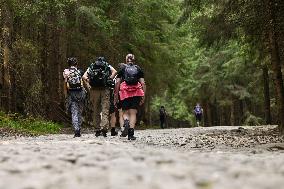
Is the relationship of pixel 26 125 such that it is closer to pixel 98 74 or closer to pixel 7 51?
pixel 7 51

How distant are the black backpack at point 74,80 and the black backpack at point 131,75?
6.74ft

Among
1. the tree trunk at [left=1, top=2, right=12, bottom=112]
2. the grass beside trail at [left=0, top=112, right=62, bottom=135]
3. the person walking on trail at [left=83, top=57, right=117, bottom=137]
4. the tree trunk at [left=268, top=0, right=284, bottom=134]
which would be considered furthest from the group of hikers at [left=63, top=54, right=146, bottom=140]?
the tree trunk at [left=1, top=2, right=12, bottom=112]

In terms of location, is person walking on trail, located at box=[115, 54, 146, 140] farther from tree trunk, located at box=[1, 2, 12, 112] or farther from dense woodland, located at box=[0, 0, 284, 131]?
tree trunk, located at box=[1, 2, 12, 112]

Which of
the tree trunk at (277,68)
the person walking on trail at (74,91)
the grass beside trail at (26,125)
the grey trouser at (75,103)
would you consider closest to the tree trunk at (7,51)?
the grass beside trail at (26,125)

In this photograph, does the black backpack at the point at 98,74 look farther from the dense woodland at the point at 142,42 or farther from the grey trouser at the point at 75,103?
the dense woodland at the point at 142,42

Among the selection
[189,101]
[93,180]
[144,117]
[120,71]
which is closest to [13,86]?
[120,71]

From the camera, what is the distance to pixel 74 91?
542 inches

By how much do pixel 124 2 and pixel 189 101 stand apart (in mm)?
27684

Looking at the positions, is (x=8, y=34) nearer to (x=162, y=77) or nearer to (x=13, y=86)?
(x=13, y=86)

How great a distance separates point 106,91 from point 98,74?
52cm

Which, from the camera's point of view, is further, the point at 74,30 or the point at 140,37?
the point at 140,37

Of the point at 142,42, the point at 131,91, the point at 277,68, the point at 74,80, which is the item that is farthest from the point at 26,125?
the point at 142,42

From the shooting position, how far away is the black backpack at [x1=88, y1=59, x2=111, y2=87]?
42.6 feet

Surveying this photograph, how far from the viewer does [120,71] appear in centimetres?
1219
